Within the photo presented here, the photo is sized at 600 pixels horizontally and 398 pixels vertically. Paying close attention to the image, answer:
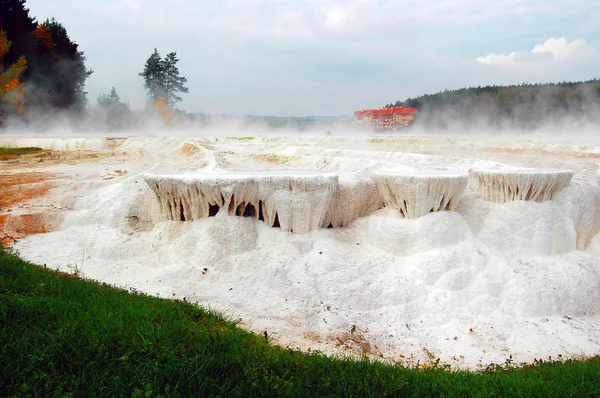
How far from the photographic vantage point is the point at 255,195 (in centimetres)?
684

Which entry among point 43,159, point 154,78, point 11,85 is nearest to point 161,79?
point 154,78

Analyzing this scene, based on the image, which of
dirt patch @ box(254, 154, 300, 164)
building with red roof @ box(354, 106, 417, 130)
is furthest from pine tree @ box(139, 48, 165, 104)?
dirt patch @ box(254, 154, 300, 164)

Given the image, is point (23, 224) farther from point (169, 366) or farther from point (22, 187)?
point (169, 366)

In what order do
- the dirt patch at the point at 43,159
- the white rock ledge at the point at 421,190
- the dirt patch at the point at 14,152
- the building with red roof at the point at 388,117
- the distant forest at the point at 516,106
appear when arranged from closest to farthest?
the white rock ledge at the point at 421,190 < the dirt patch at the point at 43,159 < the dirt patch at the point at 14,152 < the distant forest at the point at 516,106 < the building with red roof at the point at 388,117

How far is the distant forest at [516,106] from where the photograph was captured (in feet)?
65.5

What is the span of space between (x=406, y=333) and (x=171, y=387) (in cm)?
358

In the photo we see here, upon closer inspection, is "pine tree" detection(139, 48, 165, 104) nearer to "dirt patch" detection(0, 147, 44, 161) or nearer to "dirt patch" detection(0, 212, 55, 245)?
"dirt patch" detection(0, 147, 44, 161)

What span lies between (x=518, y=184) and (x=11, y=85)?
86.5 ft

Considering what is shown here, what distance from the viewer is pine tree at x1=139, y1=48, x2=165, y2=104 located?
3306cm

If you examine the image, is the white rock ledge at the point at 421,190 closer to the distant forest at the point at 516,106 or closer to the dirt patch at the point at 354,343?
the dirt patch at the point at 354,343

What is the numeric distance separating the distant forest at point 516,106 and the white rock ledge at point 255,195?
57.1 ft

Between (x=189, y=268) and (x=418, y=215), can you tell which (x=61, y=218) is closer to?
(x=189, y=268)

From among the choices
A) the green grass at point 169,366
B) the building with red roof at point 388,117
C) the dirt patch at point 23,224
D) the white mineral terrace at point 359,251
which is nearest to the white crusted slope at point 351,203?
the white mineral terrace at point 359,251

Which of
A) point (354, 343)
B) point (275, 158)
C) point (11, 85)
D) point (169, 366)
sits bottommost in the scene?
point (354, 343)
